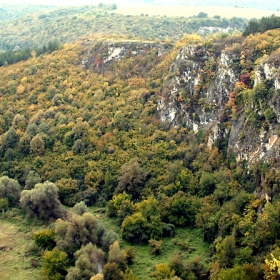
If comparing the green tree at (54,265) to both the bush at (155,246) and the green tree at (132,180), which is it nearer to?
the bush at (155,246)

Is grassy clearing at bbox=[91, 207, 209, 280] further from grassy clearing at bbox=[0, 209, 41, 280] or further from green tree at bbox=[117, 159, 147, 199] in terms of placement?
grassy clearing at bbox=[0, 209, 41, 280]

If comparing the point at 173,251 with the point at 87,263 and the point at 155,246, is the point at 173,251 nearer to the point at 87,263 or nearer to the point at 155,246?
the point at 155,246

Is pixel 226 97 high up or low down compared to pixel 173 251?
up

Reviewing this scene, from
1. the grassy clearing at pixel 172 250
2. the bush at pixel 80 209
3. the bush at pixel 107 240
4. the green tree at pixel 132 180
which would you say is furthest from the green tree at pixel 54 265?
the green tree at pixel 132 180

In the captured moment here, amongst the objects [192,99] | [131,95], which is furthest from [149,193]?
[131,95]

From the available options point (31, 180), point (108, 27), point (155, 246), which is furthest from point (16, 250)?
point (108, 27)

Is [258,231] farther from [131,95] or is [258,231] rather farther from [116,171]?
[131,95]

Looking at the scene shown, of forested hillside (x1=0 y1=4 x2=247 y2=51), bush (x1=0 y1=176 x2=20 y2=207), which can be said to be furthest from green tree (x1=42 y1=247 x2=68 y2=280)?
forested hillside (x1=0 y1=4 x2=247 y2=51)
